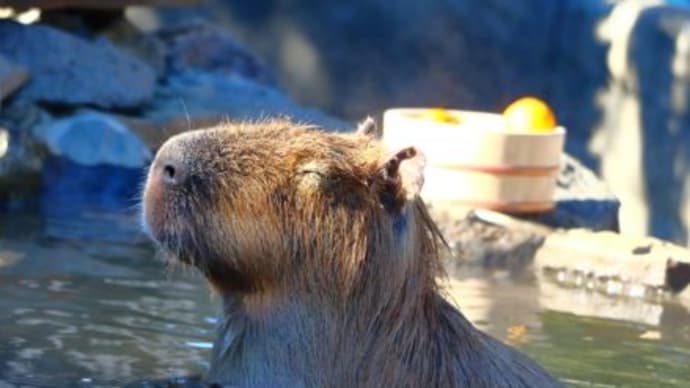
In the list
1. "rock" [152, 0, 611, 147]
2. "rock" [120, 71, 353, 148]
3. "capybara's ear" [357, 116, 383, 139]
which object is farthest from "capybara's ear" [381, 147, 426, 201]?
"rock" [152, 0, 611, 147]

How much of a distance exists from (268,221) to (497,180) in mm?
4975

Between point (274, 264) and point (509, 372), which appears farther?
point (509, 372)

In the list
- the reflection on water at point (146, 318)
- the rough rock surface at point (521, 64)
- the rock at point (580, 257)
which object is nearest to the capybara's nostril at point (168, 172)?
the reflection on water at point (146, 318)

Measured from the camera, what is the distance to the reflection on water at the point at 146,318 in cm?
552

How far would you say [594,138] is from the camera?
39.0ft

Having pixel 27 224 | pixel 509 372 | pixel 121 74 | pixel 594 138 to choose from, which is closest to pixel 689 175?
pixel 594 138

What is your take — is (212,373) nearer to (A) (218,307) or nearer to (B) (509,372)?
(B) (509,372)

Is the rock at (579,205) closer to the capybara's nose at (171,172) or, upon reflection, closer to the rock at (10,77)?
the rock at (10,77)

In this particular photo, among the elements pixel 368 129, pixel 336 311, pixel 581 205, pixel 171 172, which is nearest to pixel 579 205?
pixel 581 205

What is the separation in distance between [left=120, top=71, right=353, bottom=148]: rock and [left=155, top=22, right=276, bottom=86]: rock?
0.80 ft

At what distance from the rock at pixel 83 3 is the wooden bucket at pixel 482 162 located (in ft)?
6.96

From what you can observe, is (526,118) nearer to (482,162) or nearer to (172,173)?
(482,162)

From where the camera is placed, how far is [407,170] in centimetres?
378

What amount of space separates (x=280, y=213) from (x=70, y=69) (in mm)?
5982
